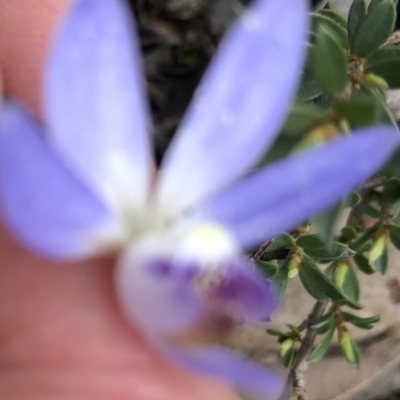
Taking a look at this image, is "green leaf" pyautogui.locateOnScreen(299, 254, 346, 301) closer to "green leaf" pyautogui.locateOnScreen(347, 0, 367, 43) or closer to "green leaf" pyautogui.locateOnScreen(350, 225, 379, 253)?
"green leaf" pyautogui.locateOnScreen(350, 225, 379, 253)

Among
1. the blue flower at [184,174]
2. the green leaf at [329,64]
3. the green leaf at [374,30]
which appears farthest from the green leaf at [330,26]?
the blue flower at [184,174]

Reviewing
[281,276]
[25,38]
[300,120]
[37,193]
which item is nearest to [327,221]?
[300,120]

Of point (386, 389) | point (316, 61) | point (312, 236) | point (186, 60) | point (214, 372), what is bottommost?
point (386, 389)

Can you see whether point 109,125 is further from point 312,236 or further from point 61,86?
point 312,236

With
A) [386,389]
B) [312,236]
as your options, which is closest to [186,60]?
[312,236]

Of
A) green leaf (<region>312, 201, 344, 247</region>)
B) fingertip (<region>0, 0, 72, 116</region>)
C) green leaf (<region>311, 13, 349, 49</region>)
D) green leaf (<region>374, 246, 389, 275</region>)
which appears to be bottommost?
green leaf (<region>374, 246, 389, 275</region>)

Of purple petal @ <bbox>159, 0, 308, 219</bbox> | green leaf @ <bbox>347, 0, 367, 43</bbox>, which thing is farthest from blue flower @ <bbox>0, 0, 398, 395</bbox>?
green leaf @ <bbox>347, 0, 367, 43</bbox>
